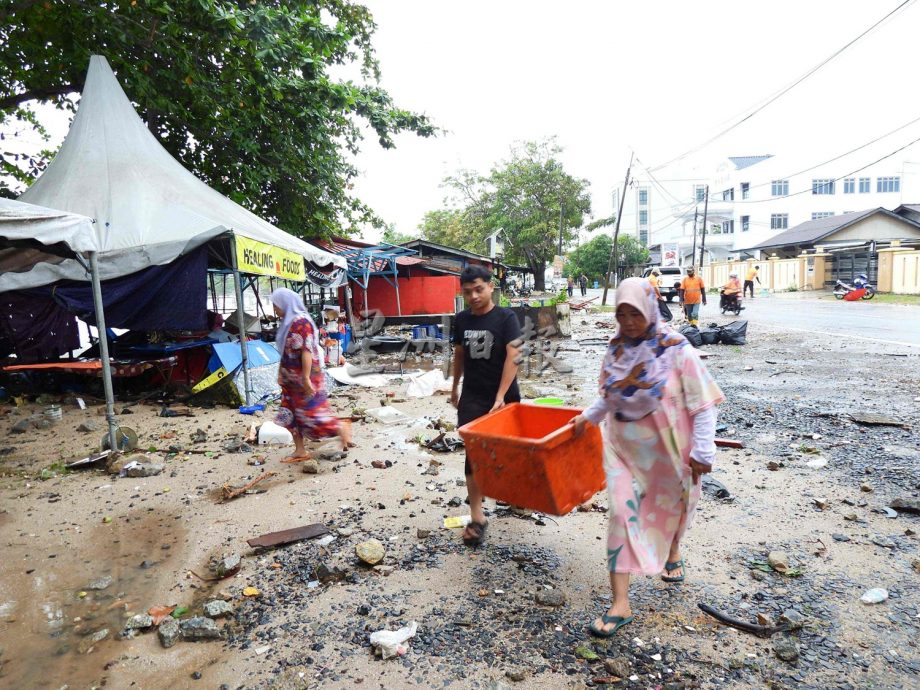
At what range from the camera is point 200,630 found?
Result: 2.54 metres

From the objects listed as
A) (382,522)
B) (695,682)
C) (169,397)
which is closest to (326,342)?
(169,397)

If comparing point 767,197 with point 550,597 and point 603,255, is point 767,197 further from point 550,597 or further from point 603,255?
point 550,597

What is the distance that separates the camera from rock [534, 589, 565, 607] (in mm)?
2658

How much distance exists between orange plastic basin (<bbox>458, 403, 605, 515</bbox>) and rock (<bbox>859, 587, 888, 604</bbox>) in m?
1.31

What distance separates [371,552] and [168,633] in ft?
3.44

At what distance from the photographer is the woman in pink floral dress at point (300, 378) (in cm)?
484

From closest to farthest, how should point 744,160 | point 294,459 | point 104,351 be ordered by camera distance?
1. point 294,459
2. point 104,351
3. point 744,160

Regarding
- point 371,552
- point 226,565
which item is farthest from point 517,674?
point 226,565

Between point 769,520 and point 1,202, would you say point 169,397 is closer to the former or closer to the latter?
point 1,202

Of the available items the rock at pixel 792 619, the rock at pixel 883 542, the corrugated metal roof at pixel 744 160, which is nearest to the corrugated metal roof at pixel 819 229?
the corrugated metal roof at pixel 744 160

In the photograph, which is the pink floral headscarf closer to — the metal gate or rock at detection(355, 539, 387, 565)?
rock at detection(355, 539, 387, 565)

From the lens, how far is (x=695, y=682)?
83.4 inches

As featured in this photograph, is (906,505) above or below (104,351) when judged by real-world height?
below

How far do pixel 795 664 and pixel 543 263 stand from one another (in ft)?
123
